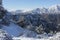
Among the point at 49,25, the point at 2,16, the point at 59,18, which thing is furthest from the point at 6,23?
the point at 59,18

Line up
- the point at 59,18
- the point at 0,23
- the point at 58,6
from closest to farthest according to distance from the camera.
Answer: the point at 0,23, the point at 59,18, the point at 58,6

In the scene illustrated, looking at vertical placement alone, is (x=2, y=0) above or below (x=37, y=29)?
above

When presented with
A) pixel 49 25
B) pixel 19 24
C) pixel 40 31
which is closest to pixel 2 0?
pixel 19 24

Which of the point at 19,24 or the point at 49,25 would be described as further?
the point at 49,25

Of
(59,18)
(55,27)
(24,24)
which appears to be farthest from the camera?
(59,18)

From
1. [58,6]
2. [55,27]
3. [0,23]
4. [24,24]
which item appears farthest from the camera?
[58,6]

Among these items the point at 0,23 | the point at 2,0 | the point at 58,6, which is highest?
the point at 58,6

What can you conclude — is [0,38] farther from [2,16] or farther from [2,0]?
[2,0]

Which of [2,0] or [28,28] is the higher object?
[2,0]

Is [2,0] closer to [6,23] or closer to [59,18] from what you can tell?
[6,23]
